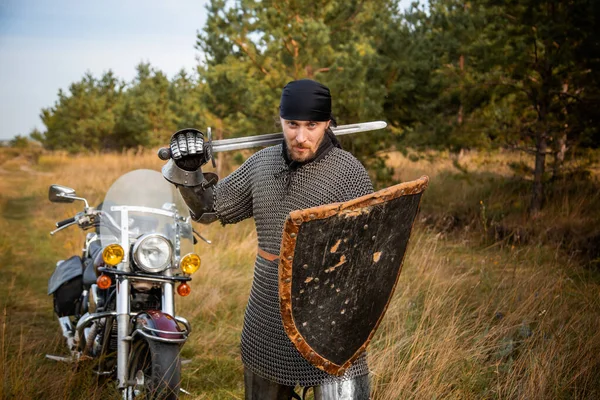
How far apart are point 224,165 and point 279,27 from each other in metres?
4.79

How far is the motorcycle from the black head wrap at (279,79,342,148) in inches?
48.9

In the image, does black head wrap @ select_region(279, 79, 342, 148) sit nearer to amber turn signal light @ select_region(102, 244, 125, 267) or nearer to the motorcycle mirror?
amber turn signal light @ select_region(102, 244, 125, 267)

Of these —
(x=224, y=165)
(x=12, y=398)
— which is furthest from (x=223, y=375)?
(x=224, y=165)

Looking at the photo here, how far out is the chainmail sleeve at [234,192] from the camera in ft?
7.64

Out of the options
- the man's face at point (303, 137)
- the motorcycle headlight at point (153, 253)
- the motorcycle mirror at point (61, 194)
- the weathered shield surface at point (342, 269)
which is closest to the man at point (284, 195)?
the man's face at point (303, 137)

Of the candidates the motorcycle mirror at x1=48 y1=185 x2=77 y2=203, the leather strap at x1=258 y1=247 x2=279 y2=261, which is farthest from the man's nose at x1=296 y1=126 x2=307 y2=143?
the motorcycle mirror at x1=48 y1=185 x2=77 y2=203

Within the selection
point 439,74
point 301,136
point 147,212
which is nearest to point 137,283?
point 147,212

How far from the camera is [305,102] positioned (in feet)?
6.68

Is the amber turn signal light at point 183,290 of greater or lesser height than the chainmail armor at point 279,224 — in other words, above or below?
below

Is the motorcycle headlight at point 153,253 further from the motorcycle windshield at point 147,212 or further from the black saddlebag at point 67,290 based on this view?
the black saddlebag at point 67,290

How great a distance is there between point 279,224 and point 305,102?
459 mm

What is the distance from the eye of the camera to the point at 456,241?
22.7 ft

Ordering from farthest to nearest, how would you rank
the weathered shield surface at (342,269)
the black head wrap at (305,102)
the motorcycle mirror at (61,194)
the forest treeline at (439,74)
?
the forest treeline at (439,74) < the motorcycle mirror at (61,194) < the black head wrap at (305,102) < the weathered shield surface at (342,269)

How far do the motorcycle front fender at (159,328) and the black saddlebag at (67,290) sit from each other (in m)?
1.14
